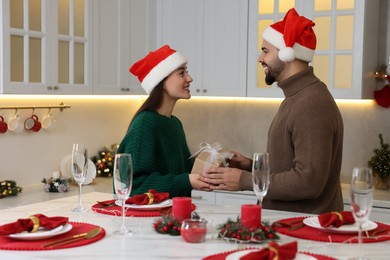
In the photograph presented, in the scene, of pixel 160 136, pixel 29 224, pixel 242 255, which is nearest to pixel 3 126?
pixel 160 136

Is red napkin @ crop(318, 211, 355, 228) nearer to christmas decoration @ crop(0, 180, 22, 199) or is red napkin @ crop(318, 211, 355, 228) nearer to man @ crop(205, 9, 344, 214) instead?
man @ crop(205, 9, 344, 214)

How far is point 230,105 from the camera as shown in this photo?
15.9 ft

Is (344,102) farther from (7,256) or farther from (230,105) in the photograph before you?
(7,256)

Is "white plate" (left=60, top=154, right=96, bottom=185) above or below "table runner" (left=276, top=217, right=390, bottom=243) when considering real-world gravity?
below

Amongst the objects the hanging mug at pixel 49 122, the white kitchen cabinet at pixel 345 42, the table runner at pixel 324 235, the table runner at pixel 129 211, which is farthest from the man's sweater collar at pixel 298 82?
the hanging mug at pixel 49 122

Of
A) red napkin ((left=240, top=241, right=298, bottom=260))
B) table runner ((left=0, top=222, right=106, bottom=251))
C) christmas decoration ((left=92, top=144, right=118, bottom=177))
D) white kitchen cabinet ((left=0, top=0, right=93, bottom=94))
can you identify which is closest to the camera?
red napkin ((left=240, top=241, right=298, bottom=260))

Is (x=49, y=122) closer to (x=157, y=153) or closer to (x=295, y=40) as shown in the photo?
(x=157, y=153)

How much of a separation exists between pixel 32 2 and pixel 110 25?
2.64 feet

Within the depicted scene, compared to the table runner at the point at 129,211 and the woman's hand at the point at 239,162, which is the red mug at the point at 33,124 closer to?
the woman's hand at the point at 239,162

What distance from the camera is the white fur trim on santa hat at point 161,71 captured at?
3.01m

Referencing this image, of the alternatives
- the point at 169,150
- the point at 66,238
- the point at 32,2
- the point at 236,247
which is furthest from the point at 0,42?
the point at 236,247

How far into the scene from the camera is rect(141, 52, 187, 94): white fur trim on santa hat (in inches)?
118

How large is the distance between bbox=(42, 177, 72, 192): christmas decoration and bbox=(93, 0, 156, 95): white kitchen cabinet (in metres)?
0.67

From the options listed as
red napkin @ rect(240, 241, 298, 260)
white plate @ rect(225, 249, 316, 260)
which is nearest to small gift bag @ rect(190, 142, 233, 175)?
white plate @ rect(225, 249, 316, 260)
